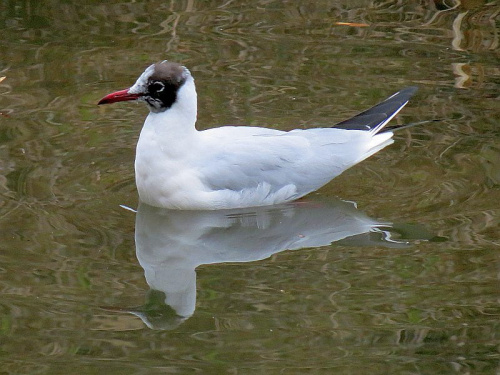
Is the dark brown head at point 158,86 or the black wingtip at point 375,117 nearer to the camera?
the dark brown head at point 158,86

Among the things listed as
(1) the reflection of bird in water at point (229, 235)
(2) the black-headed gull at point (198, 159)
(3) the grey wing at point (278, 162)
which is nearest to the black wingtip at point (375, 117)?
(3) the grey wing at point (278, 162)

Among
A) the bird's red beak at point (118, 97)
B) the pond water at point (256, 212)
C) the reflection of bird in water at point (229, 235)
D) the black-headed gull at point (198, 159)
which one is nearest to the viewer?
the pond water at point (256, 212)

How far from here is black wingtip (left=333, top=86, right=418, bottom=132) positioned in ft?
25.8

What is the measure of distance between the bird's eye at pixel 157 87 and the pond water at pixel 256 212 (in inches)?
31.8

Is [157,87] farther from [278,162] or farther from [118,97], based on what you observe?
[278,162]

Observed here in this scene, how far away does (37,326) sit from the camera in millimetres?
5586

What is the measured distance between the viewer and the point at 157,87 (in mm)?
7098

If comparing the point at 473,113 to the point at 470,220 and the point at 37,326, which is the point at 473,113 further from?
the point at 37,326

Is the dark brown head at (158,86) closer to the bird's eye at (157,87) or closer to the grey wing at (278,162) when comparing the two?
the bird's eye at (157,87)

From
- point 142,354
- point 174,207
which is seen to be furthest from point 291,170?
point 142,354

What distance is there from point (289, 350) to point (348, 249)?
1421mm

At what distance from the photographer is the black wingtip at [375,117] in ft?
25.8

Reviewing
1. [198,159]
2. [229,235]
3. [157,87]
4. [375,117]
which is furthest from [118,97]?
[375,117]

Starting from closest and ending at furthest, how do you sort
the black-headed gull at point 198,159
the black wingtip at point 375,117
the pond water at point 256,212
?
1. the pond water at point 256,212
2. the black-headed gull at point 198,159
3. the black wingtip at point 375,117
